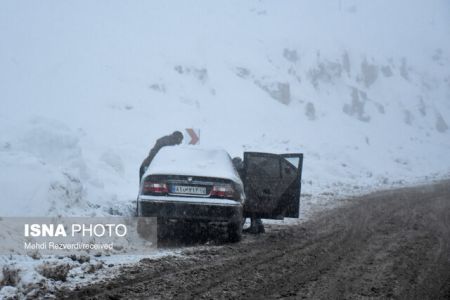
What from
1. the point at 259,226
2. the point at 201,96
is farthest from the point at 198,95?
the point at 259,226

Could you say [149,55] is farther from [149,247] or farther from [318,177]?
[149,247]

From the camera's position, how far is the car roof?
22.9ft

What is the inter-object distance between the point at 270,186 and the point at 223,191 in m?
1.49

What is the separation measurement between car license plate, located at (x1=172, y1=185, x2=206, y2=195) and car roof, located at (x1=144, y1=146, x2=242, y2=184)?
0.62 feet

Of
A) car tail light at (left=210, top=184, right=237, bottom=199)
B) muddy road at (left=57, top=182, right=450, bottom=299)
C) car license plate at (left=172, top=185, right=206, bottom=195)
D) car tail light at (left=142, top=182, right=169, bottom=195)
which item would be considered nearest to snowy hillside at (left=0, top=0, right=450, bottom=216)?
car tail light at (left=142, top=182, right=169, bottom=195)

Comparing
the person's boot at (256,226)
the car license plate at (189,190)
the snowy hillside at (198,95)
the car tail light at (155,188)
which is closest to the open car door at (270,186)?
the person's boot at (256,226)

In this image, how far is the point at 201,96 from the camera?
30.7 meters

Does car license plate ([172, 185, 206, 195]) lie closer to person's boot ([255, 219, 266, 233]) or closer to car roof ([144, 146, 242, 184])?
car roof ([144, 146, 242, 184])

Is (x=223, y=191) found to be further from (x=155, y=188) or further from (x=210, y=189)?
(x=155, y=188)

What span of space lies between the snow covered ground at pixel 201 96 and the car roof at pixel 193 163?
1493 mm

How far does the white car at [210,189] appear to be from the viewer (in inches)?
267

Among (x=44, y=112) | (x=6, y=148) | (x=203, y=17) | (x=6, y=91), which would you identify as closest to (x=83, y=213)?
(x=6, y=148)

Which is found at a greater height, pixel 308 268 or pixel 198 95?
pixel 198 95

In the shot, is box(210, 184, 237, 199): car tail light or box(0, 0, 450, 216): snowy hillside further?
box(0, 0, 450, 216): snowy hillside
